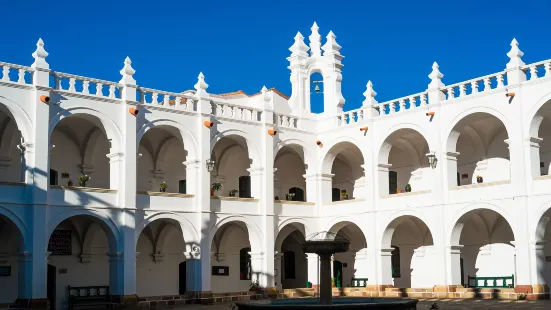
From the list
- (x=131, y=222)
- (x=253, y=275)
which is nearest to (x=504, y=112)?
(x=253, y=275)

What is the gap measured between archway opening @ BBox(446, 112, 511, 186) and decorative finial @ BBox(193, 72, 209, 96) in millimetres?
9732

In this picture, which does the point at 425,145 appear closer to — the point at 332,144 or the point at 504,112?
the point at 332,144

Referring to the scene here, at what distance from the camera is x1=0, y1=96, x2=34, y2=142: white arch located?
23234 mm

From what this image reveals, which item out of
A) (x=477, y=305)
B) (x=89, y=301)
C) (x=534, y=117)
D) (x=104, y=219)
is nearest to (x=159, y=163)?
(x=104, y=219)

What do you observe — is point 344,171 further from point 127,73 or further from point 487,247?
point 127,73

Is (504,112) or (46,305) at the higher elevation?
(504,112)

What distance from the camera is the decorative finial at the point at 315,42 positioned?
33.2 metres

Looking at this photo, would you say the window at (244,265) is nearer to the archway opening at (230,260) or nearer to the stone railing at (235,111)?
the archway opening at (230,260)

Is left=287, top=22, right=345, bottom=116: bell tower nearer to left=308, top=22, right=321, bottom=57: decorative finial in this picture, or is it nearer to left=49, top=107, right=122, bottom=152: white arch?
left=308, top=22, right=321, bottom=57: decorative finial

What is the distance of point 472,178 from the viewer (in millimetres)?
29094

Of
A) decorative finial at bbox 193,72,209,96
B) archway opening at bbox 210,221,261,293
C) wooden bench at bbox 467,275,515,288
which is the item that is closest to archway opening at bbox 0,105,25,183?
decorative finial at bbox 193,72,209,96

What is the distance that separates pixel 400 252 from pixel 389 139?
224 inches

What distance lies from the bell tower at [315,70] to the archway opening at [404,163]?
3.24 metres

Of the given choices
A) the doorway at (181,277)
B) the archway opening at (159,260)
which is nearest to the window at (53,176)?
the archway opening at (159,260)
